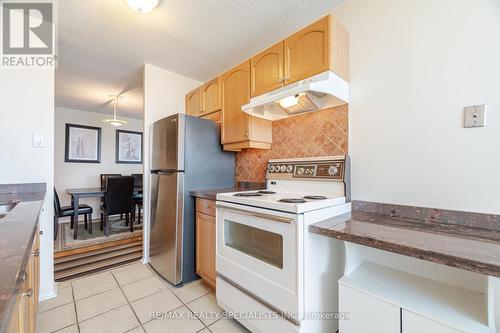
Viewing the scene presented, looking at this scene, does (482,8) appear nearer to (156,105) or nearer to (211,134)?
(211,134)

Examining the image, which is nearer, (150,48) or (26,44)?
(26,44)

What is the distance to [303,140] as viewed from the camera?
76.6 inches

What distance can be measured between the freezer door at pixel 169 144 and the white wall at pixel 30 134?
2.74ft

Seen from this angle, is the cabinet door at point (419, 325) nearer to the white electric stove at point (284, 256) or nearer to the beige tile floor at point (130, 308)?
the white electric stove at point (284, 256)

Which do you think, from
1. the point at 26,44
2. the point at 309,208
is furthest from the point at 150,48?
the point at 309,208

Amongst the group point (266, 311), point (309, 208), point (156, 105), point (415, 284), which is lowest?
point (266, 311)

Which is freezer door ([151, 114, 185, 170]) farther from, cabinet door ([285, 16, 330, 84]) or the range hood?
cabinet door ([285, 16, 330, 84])

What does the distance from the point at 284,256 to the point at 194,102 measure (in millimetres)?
2183

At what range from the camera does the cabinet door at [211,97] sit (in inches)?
93.8

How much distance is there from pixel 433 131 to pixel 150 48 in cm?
252

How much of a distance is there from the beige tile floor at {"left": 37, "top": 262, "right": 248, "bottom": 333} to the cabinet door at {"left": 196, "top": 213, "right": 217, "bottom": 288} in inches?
6.2

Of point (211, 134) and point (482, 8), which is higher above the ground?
point (482, 8)

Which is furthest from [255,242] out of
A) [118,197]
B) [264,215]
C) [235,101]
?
[118,197]

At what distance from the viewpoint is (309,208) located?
1.23 m
